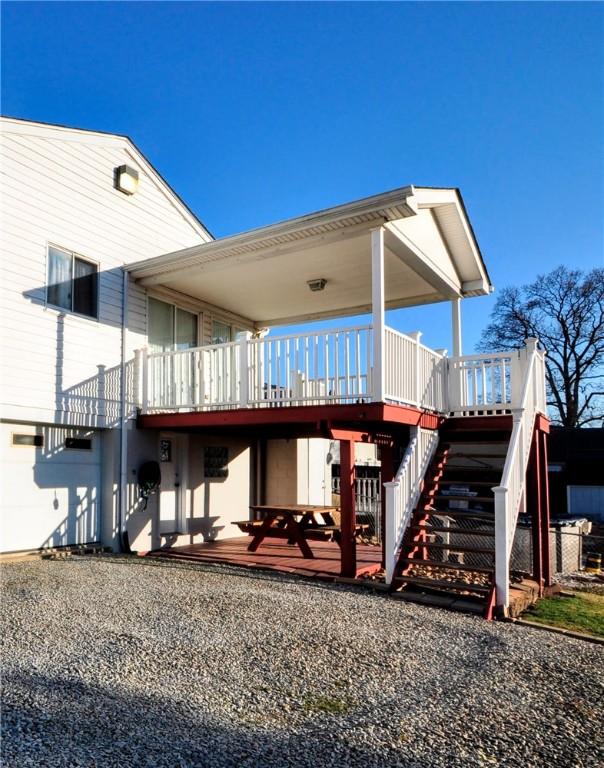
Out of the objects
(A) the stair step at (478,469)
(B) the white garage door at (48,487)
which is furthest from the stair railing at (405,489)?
(B) the white garage door at (48,487)

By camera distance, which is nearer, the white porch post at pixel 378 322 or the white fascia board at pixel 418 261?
the white porch post at pixel 378 322

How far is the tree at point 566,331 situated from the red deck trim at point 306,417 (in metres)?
26.1

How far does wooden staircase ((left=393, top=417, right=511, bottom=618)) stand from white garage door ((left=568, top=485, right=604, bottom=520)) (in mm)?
11493

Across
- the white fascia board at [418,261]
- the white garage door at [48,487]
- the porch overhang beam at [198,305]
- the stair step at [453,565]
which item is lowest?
the stair step at [453,565]

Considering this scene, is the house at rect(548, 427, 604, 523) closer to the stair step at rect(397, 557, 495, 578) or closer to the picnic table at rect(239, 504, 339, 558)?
the picnic table at rect(239, 504, 339, 558)

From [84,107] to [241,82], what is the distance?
351 cm

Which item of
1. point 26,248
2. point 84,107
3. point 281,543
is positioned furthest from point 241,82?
point 281,543

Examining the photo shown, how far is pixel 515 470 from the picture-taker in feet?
22.7

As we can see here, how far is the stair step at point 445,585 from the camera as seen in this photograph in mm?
6117

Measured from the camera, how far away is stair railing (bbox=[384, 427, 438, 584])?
22.0 ft

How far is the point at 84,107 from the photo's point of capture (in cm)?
1180

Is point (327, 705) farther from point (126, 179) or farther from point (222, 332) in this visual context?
point (222, 332)

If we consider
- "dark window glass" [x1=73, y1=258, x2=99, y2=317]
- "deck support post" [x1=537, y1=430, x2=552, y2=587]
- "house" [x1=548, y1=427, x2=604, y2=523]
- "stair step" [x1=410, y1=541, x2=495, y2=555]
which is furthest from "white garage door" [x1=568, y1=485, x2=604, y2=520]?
"dark window glass" [x1=73, y1=258, x2=99, y2=317]

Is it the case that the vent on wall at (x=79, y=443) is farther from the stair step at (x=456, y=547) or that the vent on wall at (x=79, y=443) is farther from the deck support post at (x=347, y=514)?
the stair step at (x=456, y=547)
